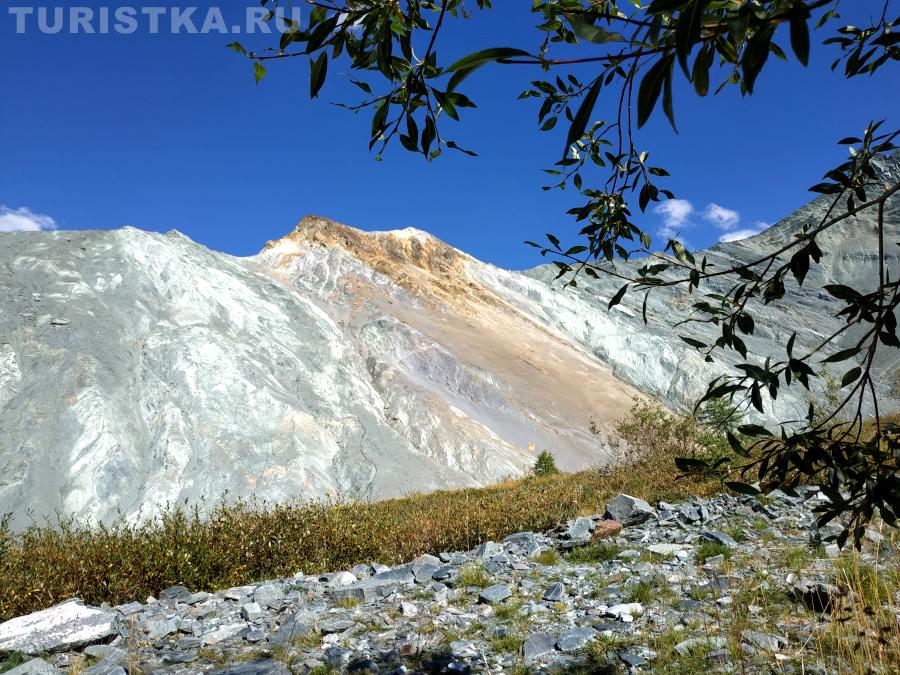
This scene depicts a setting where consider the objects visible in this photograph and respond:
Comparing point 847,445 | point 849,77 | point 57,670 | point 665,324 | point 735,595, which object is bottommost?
point 57,670

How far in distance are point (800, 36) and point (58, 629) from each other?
706 centimetres

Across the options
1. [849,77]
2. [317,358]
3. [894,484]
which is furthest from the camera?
[317,358]

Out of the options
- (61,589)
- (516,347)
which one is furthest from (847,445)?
(516,347)

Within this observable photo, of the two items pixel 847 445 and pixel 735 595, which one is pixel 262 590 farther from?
pixel 847 445

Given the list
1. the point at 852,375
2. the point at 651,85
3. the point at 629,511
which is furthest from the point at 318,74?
the point at 629,511

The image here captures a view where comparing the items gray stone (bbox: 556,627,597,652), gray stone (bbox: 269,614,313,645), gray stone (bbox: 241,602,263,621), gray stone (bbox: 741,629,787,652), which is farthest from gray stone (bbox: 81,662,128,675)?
gray stone (bbox: 741,629,787,652)

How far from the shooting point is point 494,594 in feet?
18.8

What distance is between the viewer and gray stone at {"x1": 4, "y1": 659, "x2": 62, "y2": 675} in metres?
4.48

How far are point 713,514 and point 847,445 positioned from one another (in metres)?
6.93

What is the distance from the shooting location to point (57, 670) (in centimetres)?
468

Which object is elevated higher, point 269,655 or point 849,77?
point 849,77

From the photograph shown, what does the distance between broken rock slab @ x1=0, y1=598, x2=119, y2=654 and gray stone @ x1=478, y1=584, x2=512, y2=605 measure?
12.2 feet

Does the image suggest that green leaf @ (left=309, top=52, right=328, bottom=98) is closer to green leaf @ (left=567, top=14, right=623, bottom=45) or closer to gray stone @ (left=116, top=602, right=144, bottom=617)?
green leaf @ (left=567, top=14, right=623, bottom=45)

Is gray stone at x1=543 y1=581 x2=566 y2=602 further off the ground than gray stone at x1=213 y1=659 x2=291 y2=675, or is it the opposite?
gray stone at x1=543 y1=581 x2=566 y2=602
